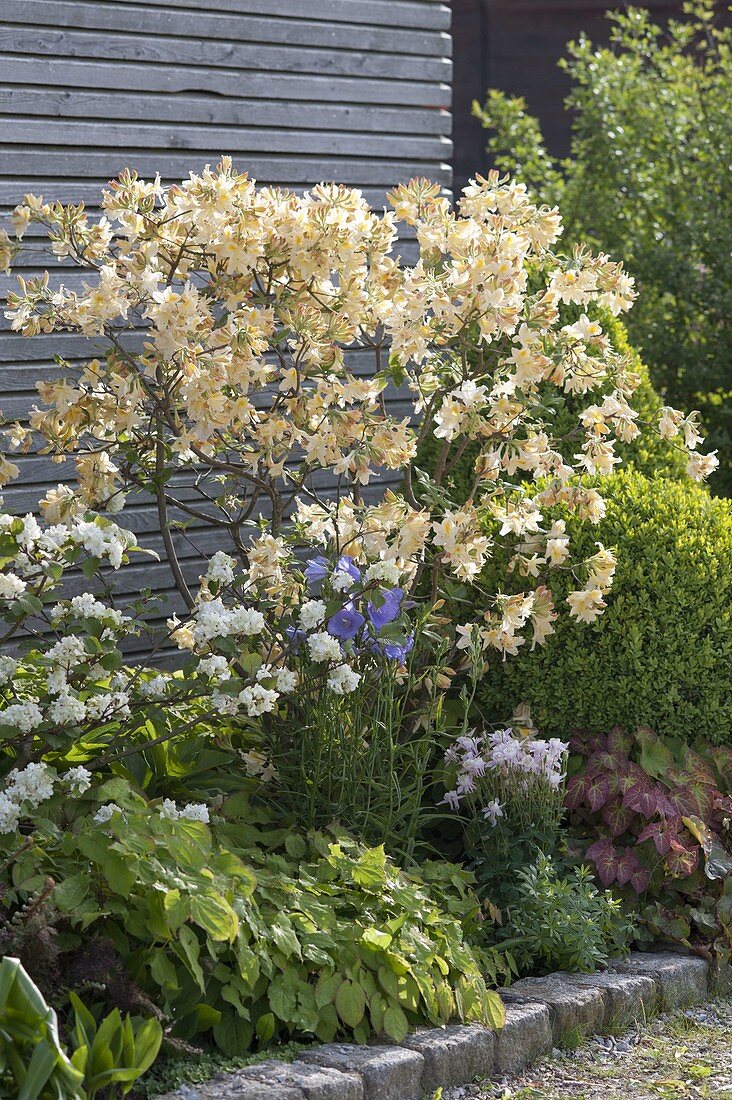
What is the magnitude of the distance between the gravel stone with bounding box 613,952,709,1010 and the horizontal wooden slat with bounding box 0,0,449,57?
3146 millimetres

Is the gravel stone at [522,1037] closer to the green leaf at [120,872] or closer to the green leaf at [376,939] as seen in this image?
the green leaf at [376,939]

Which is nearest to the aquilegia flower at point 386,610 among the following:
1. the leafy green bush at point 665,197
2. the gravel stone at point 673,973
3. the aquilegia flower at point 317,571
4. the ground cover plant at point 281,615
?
the ground cover plant at point 281,615

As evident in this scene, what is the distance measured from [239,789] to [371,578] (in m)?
0.68

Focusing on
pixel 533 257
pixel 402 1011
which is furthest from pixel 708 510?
pixel 402 1011

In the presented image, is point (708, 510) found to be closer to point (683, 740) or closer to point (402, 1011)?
point (683, 740)

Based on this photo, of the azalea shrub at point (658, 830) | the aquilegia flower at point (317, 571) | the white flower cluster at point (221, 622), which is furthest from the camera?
the azalea shrub at point (658, 830)

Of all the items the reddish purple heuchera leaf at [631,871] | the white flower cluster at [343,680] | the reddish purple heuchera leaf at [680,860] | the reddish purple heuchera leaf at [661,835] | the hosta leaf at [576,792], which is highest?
the white flower cluster at [343,680]

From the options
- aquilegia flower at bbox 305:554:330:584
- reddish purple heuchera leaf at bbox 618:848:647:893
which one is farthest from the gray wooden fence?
reddish purple heuchera leaf at bbox 618:848:647:893

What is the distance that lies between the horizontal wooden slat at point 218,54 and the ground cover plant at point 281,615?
1059 mm

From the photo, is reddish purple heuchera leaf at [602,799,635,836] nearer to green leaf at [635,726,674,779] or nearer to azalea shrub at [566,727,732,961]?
azalea shrub at [566,727,732,961]

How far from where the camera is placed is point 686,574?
385 cm

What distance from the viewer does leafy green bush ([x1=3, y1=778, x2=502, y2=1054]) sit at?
2553 millimetres

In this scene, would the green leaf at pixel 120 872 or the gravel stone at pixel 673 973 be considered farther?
the gravel stone at pixel 673 973

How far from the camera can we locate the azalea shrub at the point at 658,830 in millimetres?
3475
